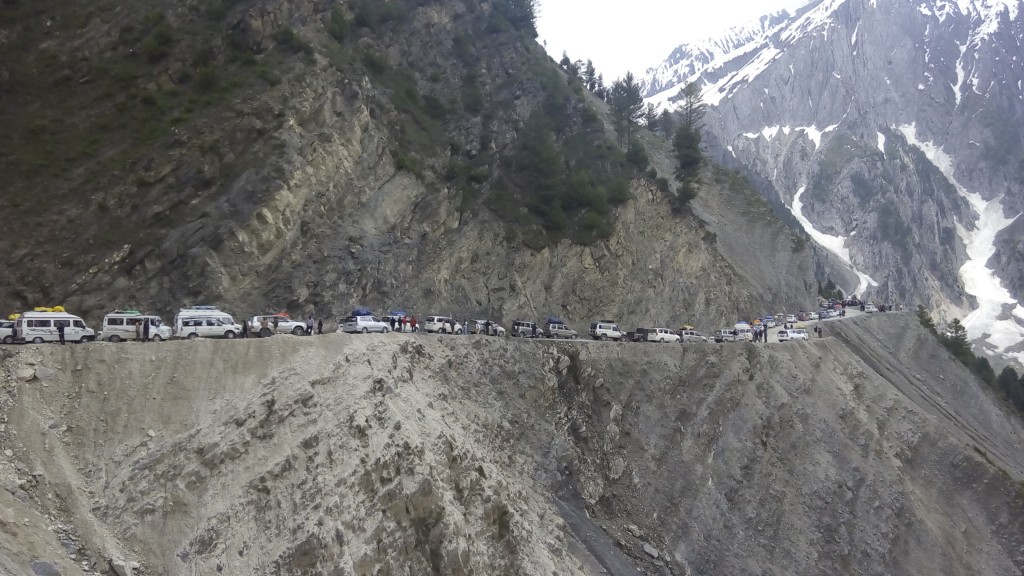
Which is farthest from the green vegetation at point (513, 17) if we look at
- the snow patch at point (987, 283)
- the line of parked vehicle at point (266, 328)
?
the snow patch at point (987, 283)

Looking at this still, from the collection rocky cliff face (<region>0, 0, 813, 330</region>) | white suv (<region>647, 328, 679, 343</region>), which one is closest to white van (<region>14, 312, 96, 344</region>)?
rocky cliff face (<region>0, 0, 813, 330</region>)

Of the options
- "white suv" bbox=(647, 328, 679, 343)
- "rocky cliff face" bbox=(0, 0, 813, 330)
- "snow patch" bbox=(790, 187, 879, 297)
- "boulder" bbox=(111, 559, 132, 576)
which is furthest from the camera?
"snow patch" bbox=(790, 187, 879, 297)

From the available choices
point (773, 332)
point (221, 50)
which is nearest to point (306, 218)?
point (221, 50)

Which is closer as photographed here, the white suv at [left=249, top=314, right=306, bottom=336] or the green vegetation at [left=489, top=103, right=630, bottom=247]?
the white suv at [left=249, top=314, right=306, bottom=336]

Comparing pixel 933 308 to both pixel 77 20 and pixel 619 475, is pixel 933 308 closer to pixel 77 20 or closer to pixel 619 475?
pixel 619 475

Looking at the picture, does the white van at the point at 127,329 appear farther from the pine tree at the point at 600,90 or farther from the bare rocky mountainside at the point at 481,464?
the pine tree at the point at 600,90

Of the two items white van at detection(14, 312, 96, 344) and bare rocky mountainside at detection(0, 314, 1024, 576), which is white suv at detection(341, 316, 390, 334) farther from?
white van at detection(14, 312, 96, 344)

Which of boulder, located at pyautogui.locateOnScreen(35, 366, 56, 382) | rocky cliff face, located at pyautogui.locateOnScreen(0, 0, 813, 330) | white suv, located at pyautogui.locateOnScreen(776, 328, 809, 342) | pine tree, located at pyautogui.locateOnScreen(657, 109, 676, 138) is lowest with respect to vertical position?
boulder, located at pyautogui.locateOnScreen(35, 366, 56, 382)
